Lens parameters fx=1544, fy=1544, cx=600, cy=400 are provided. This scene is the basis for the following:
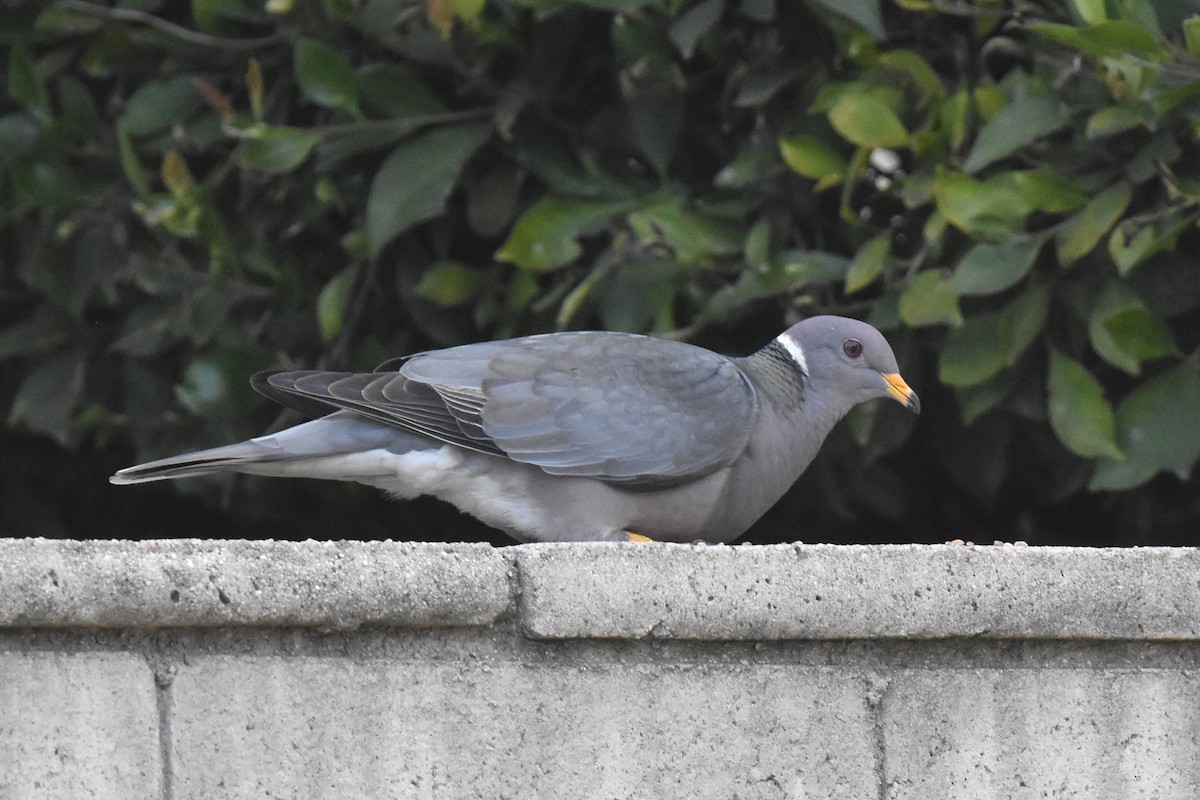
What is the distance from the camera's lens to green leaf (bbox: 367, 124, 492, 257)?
3.25 metres

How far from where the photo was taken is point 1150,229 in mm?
2834

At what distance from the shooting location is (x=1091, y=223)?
290 cm

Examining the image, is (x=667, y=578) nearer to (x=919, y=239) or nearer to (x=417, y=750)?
(x=417, y=750)

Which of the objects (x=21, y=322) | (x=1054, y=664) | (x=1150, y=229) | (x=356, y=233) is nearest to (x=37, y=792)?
(x=1054, y=664)

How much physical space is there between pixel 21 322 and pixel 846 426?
7.00ft

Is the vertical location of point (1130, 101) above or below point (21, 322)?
above

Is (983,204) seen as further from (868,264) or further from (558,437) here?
(558,437)

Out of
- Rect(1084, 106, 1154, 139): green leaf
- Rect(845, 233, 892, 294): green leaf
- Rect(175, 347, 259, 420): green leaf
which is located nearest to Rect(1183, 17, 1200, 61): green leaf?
Rect(1084, 106, 1154, 139): green leaf

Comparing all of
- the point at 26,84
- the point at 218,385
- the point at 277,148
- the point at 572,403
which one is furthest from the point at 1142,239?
the point at 26,84

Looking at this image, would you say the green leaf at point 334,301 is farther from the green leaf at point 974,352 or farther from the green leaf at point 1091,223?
the green leaf at point 1091,223

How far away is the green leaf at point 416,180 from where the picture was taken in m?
3.25

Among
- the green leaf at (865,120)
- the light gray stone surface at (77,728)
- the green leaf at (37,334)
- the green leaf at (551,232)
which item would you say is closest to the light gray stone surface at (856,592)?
the light gray stone surface at (77,728)

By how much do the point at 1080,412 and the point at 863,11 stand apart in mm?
871

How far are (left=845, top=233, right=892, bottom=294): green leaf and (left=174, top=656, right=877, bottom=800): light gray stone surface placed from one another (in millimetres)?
1233
